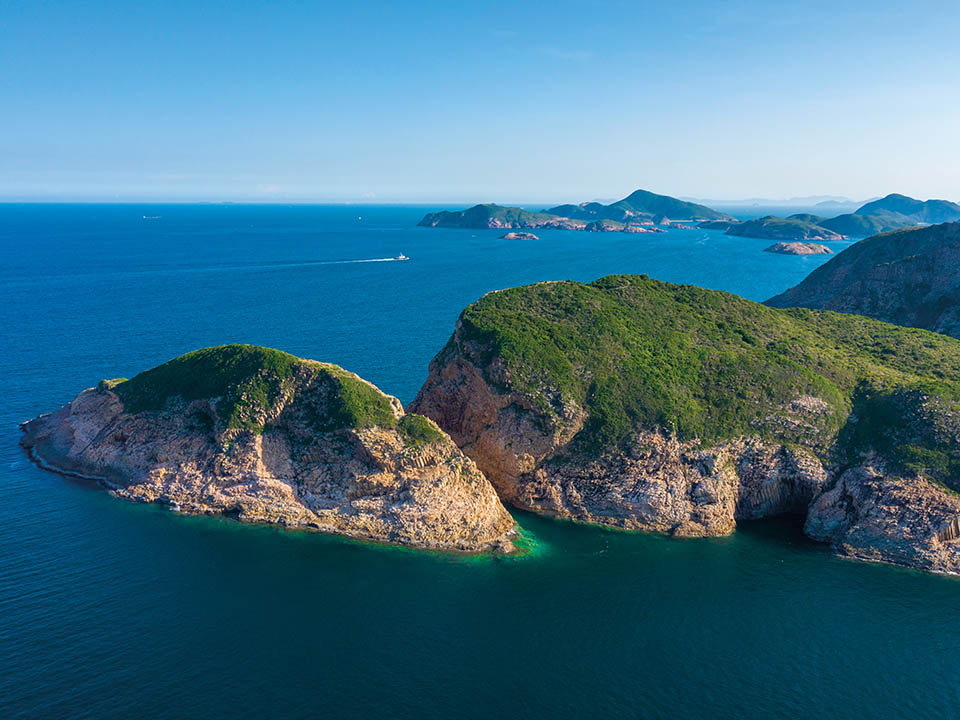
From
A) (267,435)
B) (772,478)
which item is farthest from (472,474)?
(772,478)

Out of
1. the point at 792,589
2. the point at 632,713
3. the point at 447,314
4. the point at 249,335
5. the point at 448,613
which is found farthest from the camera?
the point at 447,314

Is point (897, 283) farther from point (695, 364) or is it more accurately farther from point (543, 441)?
point (543, 441)

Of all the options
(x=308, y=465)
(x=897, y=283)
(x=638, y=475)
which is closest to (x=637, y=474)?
(x=638, y=475)

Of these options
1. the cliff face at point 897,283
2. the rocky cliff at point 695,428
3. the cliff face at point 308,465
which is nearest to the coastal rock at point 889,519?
the rocky cliff at point 695,428

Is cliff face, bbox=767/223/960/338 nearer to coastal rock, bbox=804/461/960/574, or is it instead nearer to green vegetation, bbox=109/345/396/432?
coastal rock, bbox=804/461/960/574

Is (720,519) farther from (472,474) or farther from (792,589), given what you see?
(472,474)
